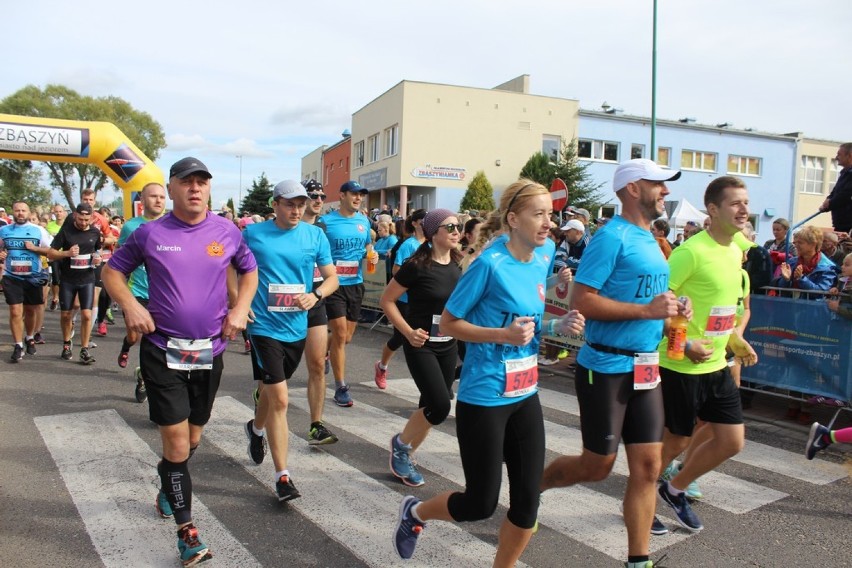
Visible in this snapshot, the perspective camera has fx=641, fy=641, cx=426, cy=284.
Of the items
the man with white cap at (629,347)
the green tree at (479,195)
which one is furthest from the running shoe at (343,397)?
the green tree at (479,195)

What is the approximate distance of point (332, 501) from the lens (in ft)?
14.0

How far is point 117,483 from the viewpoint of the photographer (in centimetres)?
449

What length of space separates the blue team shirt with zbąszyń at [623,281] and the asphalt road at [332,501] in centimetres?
120

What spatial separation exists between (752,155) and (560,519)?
4073cm

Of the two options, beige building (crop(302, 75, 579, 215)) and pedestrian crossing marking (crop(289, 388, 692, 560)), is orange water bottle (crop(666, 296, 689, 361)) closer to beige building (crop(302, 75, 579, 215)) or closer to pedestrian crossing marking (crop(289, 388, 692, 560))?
pedestrian crossing marking (crop(289, 388, 692, 560))

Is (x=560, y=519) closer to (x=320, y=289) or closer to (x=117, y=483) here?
(x=320, y=289)

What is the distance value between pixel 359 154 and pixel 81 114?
101 ft

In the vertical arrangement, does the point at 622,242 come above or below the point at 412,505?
above

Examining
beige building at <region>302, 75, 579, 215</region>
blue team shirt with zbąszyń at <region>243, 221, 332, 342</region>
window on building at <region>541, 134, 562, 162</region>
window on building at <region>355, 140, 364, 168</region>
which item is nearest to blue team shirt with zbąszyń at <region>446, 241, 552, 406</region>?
blue team shirt with zbąszyń at <region>243, 221, 332, 342</region>

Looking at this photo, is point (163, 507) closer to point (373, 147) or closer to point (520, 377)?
point (520, 377)

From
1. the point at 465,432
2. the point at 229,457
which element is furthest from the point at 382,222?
the point at 465,432

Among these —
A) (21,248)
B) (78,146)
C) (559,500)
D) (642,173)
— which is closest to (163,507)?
(559,500)

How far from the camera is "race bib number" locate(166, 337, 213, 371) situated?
3396 millimetres

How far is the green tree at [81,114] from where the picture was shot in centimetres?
5441
